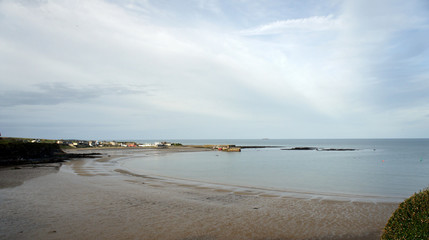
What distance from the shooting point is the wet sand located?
10570 mm

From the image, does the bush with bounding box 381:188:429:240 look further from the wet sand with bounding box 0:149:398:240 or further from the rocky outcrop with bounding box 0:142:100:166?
the rocky outcrop with bounding box 0:142:100:166

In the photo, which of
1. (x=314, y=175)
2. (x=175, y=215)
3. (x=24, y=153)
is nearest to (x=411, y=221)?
(x=175, y=215)

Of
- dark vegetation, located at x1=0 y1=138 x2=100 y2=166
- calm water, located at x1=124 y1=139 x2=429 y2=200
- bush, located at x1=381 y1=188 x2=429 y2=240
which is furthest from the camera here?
dark vegetation, located at x1=0 y1=138 x2=100 y2=166

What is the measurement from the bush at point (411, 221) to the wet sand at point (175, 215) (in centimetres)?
495

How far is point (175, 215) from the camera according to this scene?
13.3 m

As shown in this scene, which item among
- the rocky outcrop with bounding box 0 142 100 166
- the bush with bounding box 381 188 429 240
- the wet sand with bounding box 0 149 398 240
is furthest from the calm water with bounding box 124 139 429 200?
the bush with bounding box 381 188 429 240

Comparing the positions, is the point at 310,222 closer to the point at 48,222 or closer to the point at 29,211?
the point at 48,222

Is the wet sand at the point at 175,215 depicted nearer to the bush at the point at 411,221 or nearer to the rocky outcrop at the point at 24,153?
the bush at the point at 411,221

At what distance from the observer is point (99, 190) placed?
1969 centimetres

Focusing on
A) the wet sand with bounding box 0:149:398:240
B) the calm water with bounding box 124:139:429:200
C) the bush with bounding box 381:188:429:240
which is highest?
the bush with bounding box 381:188:429:240

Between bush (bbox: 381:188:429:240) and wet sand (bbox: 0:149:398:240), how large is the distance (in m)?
4.95

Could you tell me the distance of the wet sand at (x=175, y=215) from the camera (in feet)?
34.7

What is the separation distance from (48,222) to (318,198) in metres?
15.9

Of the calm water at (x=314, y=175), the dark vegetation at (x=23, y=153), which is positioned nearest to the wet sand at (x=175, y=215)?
the calm water at (x=314, y=175)
